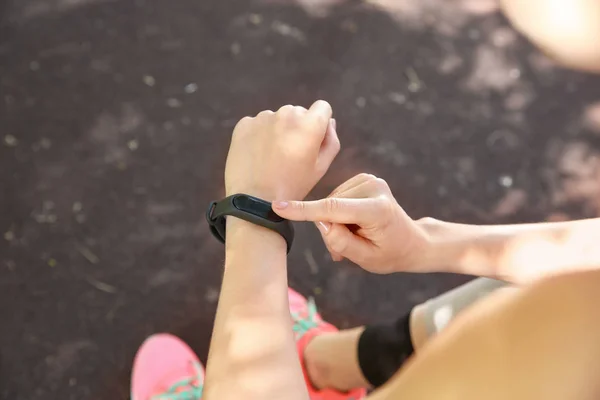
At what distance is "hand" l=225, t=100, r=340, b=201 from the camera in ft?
2.40

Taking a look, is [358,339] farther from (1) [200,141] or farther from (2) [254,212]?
(1) [200,141]

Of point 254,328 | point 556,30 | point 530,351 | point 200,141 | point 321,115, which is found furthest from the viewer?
point 556,30

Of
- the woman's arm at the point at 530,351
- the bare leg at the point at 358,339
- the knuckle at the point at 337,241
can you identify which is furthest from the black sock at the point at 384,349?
the woman's arm at the point at 530,351

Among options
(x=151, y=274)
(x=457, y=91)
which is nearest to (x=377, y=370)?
(x=151, y=274)

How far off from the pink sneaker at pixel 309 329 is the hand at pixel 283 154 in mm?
358

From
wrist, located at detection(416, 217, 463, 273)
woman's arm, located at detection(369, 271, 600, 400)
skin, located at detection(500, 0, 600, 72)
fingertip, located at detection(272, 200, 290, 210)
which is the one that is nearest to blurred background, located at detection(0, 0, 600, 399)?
skin, located at detection(500, 0, 600, 72)

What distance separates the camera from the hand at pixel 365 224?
64 cm

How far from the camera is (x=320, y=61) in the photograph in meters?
1.41

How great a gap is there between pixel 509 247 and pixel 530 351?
1.34 ft

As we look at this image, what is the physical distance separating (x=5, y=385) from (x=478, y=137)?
3.44 feet

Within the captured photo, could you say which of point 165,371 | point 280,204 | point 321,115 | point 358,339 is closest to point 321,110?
point 321,115

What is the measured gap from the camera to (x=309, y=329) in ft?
3.48

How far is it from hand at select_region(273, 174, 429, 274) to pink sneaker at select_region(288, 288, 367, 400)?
32cm

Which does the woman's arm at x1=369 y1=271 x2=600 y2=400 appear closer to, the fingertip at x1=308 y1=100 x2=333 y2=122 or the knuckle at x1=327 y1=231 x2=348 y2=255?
the knuckle at x1=327 y1=231 x2=348 y2=255
